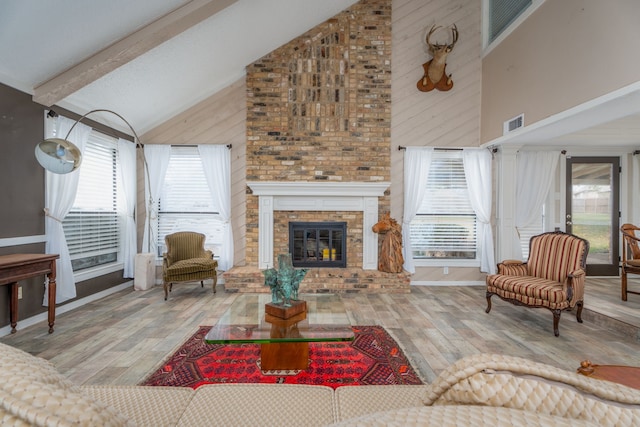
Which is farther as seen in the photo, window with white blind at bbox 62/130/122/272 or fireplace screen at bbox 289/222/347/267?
fireplace screen at bbox 289/222/347/267

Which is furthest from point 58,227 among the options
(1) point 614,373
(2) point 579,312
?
(2) point 579,312

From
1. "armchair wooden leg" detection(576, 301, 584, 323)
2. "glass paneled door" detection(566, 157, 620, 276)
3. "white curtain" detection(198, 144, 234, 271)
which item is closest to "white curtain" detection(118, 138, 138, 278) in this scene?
"white curtain" detection(198, 144, 234, 271)

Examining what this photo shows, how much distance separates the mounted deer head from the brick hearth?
325 centimetres

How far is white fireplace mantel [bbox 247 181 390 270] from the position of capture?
5.20 m

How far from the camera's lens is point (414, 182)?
→ 538 centimetres

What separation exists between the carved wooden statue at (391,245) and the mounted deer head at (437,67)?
238 centimetres

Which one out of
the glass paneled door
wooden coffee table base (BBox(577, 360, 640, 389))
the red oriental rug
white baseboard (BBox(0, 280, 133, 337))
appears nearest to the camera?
wooden coffee table base (BBox(577, 360, 640, 389))

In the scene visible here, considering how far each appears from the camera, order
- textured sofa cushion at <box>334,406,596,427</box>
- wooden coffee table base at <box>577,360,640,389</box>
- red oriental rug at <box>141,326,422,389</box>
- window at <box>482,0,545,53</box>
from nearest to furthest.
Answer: textured sofa cushion at <box>334,406,596,427</box> → wooden coffee table base at <box>577,360,640,389</box> → red oriental rug at <box>141,326,422,389</box> → window at <box>482,0,545,53</box>

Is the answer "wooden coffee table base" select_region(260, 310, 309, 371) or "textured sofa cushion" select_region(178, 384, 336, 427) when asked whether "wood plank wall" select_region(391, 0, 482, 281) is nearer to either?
"wooden coffee table base" select_region(260, 310, 309, 371)

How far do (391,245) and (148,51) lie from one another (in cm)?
426

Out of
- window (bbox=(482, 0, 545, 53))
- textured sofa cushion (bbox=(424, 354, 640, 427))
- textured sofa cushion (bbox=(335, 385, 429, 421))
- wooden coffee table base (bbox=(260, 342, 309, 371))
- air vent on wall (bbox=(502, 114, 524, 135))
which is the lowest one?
wooden coffee table base (bbox=(260, 342, 309, 371))

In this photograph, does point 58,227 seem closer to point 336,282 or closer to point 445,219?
point 336,282

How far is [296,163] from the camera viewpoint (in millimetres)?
5395

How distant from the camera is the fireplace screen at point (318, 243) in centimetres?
535
